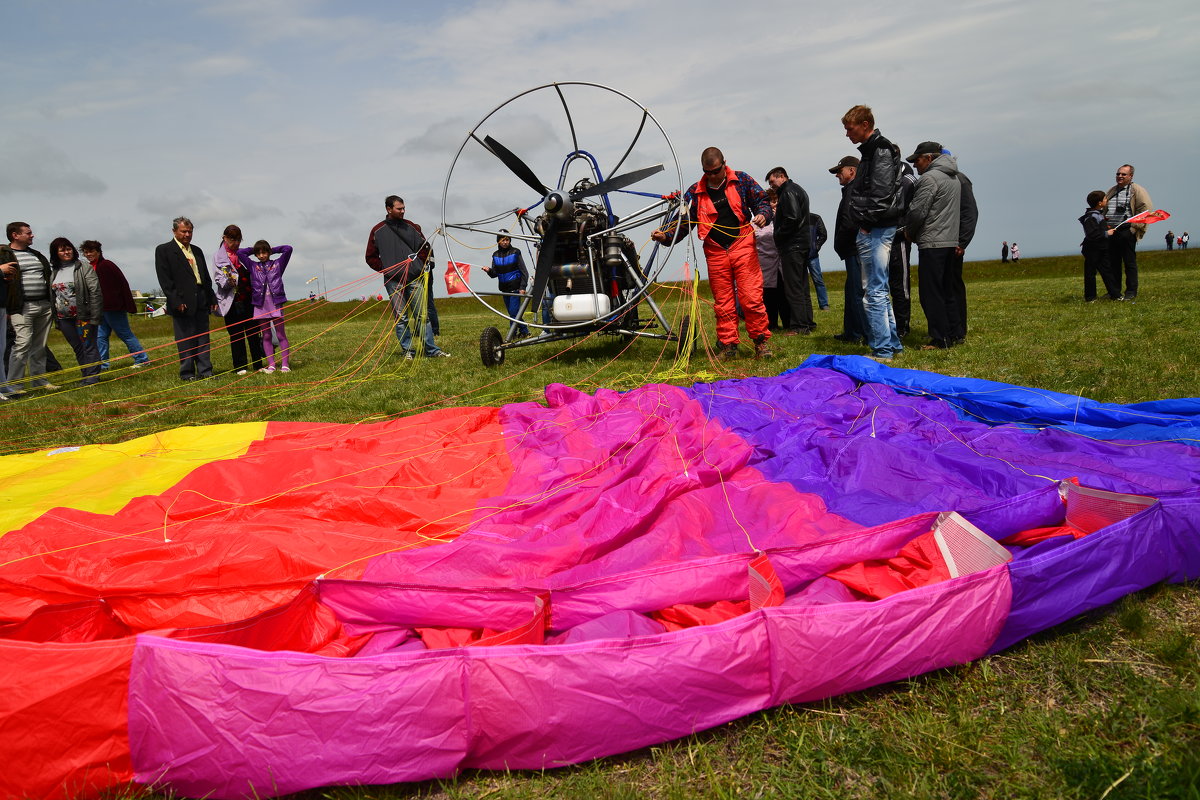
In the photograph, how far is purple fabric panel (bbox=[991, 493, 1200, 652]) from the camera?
1.92m

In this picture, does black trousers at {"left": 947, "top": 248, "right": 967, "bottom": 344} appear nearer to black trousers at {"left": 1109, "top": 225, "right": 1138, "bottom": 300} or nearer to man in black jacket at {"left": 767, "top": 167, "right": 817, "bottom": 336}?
man in black jacket at {"left": 767, "top": 167, "right": 817, "bottom": 336}

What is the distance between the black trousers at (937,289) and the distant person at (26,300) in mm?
9101

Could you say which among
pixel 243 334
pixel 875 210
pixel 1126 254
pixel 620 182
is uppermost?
pixel 620 182

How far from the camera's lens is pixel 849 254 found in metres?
7.00

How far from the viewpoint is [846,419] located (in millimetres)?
3818

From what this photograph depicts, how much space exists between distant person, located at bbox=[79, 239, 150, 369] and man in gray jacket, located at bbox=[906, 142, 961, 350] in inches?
366

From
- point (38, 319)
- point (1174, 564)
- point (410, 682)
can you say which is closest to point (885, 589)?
point (1174, 564)

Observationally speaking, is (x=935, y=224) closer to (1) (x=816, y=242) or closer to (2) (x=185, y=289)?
(1) (x=816, y=242)

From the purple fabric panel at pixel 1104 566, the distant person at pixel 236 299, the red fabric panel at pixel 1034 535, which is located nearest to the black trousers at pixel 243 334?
the distant person at pixel 236 299

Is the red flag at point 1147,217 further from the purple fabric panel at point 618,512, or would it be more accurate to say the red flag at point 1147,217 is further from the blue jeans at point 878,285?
the purple fabric panel at point 618,512

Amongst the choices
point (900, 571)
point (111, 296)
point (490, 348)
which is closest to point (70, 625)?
point (900, 571)

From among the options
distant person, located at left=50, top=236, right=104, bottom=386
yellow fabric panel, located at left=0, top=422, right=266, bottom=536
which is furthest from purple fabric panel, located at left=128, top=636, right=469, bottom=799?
distant person, located at left=50, top=236, right=104, bottom=386

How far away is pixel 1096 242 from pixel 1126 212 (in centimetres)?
50

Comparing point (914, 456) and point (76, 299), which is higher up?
point (76, 299)
